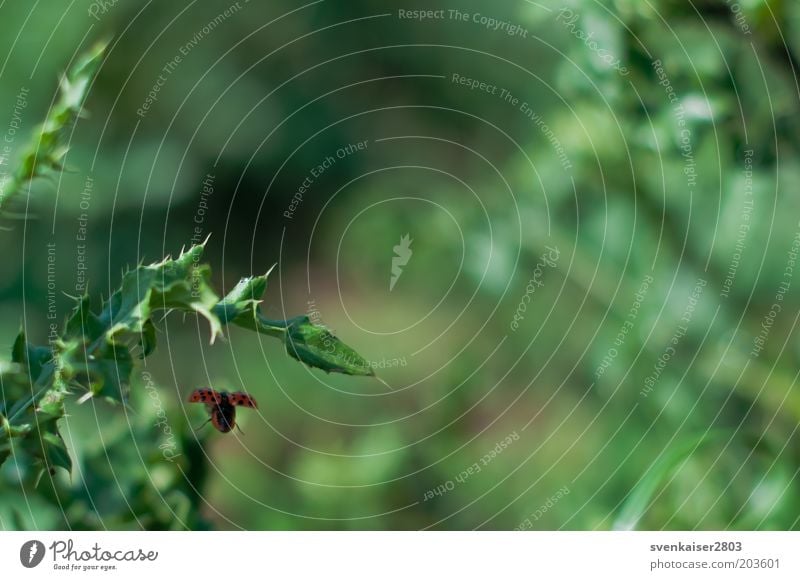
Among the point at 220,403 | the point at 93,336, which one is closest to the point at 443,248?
the point at 220,403

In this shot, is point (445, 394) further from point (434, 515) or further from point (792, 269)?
point (792, 269)

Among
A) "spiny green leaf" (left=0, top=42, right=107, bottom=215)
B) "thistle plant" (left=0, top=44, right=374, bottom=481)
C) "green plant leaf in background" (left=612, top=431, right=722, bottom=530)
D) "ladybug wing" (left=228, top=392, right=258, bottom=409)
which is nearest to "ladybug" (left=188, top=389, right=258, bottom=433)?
"ladybug wing" (left=228, top=392, right=258, bottom=409)

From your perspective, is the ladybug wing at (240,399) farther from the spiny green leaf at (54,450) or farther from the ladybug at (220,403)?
the spiny green leaf at (54,450)
